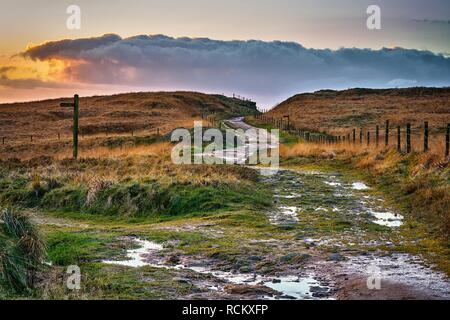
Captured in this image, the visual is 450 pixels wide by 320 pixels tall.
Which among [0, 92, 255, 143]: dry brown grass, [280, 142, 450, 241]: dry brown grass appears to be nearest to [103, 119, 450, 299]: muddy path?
[280, 142, 450, 241]: dry brown grass

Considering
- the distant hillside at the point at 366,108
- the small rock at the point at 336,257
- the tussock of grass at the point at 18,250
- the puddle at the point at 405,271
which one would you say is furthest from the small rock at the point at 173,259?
the distant hillside at the point at 366,108

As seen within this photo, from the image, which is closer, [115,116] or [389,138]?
[389,138]

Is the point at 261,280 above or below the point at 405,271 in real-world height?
below

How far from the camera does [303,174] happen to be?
78.2ft

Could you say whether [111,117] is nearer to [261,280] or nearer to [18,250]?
[18,250]

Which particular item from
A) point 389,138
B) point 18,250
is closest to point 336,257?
point 18,250

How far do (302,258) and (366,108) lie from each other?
287 ft

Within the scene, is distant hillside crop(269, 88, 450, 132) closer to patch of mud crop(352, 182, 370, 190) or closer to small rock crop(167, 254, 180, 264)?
patch of mud crop(352, 182, 370, 190)

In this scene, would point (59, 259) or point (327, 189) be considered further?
point (327, 189)

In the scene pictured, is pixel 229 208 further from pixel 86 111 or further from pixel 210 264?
pixel 86 111

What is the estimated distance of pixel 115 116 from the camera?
94562 mm

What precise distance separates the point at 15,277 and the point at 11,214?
76.7 inches
